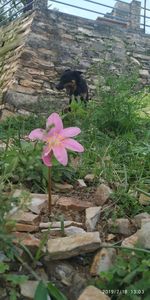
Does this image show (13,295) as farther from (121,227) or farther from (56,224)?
(121,227)

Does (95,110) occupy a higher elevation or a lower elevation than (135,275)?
higher

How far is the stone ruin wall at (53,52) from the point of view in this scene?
4.82 m

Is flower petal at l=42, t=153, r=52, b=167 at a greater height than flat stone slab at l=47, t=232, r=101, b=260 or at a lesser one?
greater

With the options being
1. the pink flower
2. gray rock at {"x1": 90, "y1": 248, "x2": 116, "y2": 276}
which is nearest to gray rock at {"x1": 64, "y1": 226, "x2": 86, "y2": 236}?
gray rock at {"x1": 90, "y1": 248, "x2": 116, "y2": 276}

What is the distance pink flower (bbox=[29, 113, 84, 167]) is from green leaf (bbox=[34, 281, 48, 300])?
0.36m

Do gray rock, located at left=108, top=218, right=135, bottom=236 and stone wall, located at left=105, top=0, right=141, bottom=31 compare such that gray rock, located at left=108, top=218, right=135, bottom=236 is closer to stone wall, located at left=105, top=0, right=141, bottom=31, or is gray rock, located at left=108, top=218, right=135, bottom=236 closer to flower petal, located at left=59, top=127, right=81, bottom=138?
flower petal, located at left=59, top=127, right=81, bottom=138

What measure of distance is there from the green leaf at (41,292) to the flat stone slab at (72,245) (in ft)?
0.54

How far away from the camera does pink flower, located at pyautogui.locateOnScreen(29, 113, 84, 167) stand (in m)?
1.35

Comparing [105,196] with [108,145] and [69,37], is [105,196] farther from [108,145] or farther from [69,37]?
[69,37]

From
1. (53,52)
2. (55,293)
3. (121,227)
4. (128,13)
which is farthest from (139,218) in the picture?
(128,13)

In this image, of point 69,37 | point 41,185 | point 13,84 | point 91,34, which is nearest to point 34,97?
point 13,84

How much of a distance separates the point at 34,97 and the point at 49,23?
136 centimetres

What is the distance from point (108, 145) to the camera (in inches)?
97.1

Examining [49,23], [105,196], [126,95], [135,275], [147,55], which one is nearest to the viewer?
[135,275]
